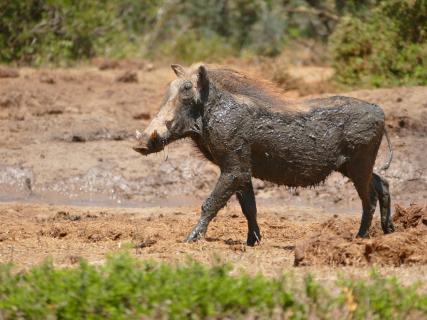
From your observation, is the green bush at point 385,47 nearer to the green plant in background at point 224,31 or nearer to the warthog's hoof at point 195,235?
the green plant in background at point 224,31

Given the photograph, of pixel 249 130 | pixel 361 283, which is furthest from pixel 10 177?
pixel 361 283

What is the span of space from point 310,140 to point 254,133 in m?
0.50

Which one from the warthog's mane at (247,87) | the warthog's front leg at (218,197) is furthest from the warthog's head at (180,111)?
the warthog's front leg at (218,197)

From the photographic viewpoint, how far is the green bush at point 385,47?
16.9m

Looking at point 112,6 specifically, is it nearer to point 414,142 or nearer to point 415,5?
point 415,5

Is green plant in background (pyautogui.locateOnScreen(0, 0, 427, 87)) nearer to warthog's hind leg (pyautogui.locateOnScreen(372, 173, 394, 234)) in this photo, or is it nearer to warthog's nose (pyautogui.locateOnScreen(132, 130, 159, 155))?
warthog's hind leg (pyautogui.locateOnScreen(372, 173, 394, 234))

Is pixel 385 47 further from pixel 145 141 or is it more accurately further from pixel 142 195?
pixel 145 141

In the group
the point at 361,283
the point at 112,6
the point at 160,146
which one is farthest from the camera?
the point at 112,6

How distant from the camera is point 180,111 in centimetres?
955

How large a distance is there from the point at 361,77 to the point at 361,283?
37.3 feet

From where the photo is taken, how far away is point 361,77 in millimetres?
17438

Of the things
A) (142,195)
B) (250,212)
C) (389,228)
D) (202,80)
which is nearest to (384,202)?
(389,228)

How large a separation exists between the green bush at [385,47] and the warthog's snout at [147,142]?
791 cm

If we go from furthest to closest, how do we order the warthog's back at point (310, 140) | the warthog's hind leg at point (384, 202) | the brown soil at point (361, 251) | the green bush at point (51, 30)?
the green bush at point (51, 30), the warthog's hind leg at point (384, 202), the warthog's back at point (310, 140), the brown soil at point (361, 251)
